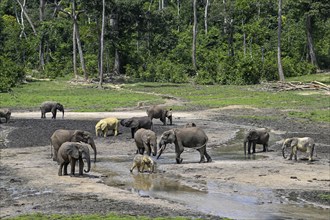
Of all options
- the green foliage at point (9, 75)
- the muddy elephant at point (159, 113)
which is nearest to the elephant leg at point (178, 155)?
the muddy elephant at point (159, 113)

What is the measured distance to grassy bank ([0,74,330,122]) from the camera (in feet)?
155

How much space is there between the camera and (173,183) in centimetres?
2150

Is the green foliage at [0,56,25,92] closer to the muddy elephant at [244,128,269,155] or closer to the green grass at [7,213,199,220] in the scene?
the muddy elephant at [244,128,269,155]

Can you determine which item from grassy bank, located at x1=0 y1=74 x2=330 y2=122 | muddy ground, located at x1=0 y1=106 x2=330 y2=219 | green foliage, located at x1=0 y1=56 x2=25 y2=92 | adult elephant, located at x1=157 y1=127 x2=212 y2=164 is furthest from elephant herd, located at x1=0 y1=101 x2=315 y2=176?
green foliage, located at x1=0 y1=56 x2=25 y2=92

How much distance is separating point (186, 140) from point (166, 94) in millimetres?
30899

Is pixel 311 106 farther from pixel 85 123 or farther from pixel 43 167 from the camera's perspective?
pixel 43 167

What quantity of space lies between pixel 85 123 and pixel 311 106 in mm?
16421

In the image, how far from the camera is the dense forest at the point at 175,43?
68.8 meters

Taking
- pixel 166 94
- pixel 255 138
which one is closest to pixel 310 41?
pixel 166 94

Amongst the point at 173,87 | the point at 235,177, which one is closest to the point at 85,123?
the point at 235,177

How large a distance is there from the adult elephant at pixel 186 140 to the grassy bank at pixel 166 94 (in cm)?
1511

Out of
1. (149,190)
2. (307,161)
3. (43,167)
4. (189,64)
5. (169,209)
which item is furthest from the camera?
Result: (189,64)

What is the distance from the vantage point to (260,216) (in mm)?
16984

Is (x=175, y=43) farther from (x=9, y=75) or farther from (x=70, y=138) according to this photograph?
(x=70, y=138)
